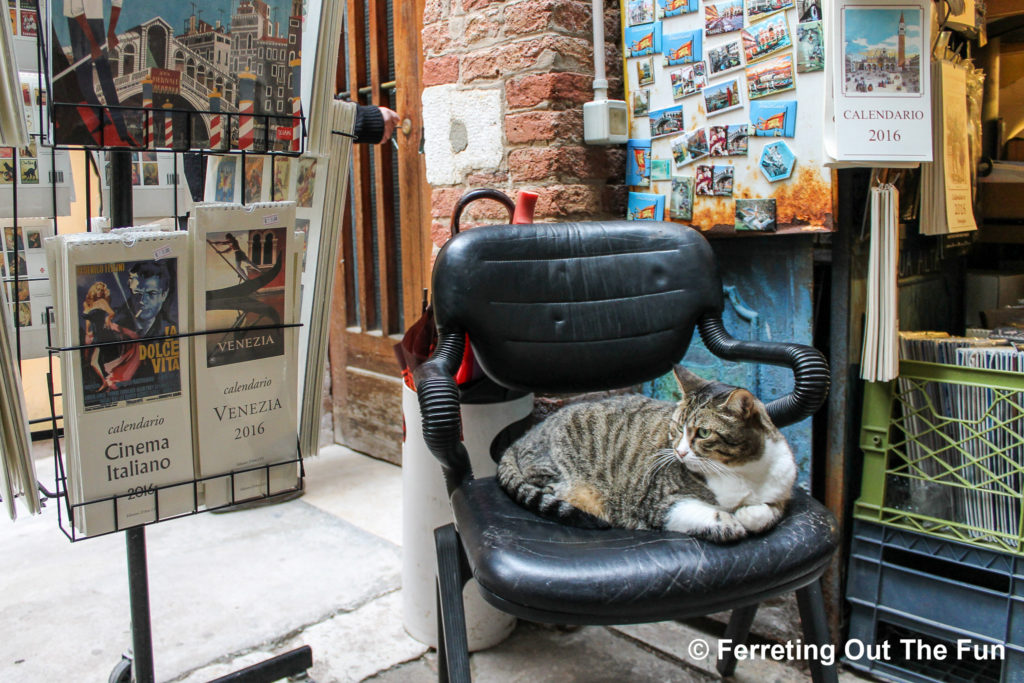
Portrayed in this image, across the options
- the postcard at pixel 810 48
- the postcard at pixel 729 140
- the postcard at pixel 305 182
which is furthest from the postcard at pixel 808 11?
the postcard at pixel 305 182

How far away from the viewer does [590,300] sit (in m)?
1.47

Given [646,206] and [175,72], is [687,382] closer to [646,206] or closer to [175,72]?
[646,206]

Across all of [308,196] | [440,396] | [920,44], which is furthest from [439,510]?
[920,44]

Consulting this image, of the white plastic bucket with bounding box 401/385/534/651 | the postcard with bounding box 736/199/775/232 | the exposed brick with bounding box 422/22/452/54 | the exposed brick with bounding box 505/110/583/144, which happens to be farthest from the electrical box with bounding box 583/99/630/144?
the white plastic bucket with bounding box 401/385/534/651

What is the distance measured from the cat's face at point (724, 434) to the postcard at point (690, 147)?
67cm

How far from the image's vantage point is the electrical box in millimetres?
1771

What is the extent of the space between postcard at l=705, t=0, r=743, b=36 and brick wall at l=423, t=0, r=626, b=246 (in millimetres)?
296

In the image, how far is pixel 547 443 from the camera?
1432 millimetres

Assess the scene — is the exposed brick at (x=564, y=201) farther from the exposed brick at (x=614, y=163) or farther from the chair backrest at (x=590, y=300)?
the chair backrest at (x=590, y=300)

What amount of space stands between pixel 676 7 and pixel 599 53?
196mm

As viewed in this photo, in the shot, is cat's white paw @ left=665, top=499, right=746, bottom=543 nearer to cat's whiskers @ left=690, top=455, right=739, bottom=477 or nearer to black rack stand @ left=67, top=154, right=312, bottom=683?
cat's whiskers @ left=690, top=455, right=739, bottom=477

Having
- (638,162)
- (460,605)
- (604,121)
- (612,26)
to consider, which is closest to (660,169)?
(638,162)

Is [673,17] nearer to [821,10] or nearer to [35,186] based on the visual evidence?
[821,10]

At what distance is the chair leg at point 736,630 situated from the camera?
1584 mm
